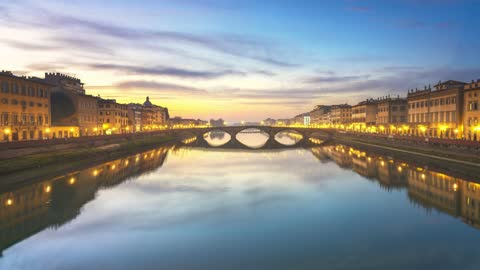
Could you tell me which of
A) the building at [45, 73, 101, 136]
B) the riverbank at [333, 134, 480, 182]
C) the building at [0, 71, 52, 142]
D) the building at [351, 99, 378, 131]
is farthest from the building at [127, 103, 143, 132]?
the building at [351, 99, 378, 131]

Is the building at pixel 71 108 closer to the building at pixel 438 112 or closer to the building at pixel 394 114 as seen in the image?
the building at pixel 438 112

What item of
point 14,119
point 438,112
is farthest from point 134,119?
point 438,112

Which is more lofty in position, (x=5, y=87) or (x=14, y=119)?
(x=5, y=87)

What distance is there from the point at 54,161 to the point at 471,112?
63.4 meters

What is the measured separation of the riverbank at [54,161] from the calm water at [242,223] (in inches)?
118

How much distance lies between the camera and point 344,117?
144250 mm

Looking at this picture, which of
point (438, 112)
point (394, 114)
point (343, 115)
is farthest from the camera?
point (343, 115)

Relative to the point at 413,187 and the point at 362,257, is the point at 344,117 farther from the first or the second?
the point at 362,257

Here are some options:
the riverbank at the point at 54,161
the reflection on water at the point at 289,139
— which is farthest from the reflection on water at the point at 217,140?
the riverbank at the point at 54,161

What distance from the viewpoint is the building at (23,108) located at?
162ft

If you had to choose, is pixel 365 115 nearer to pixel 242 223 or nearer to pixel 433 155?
pixel 433 155

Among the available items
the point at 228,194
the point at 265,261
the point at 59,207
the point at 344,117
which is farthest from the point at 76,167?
the point at 344,117

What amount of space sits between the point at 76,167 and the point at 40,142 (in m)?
6.00

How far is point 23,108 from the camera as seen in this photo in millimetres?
53625
